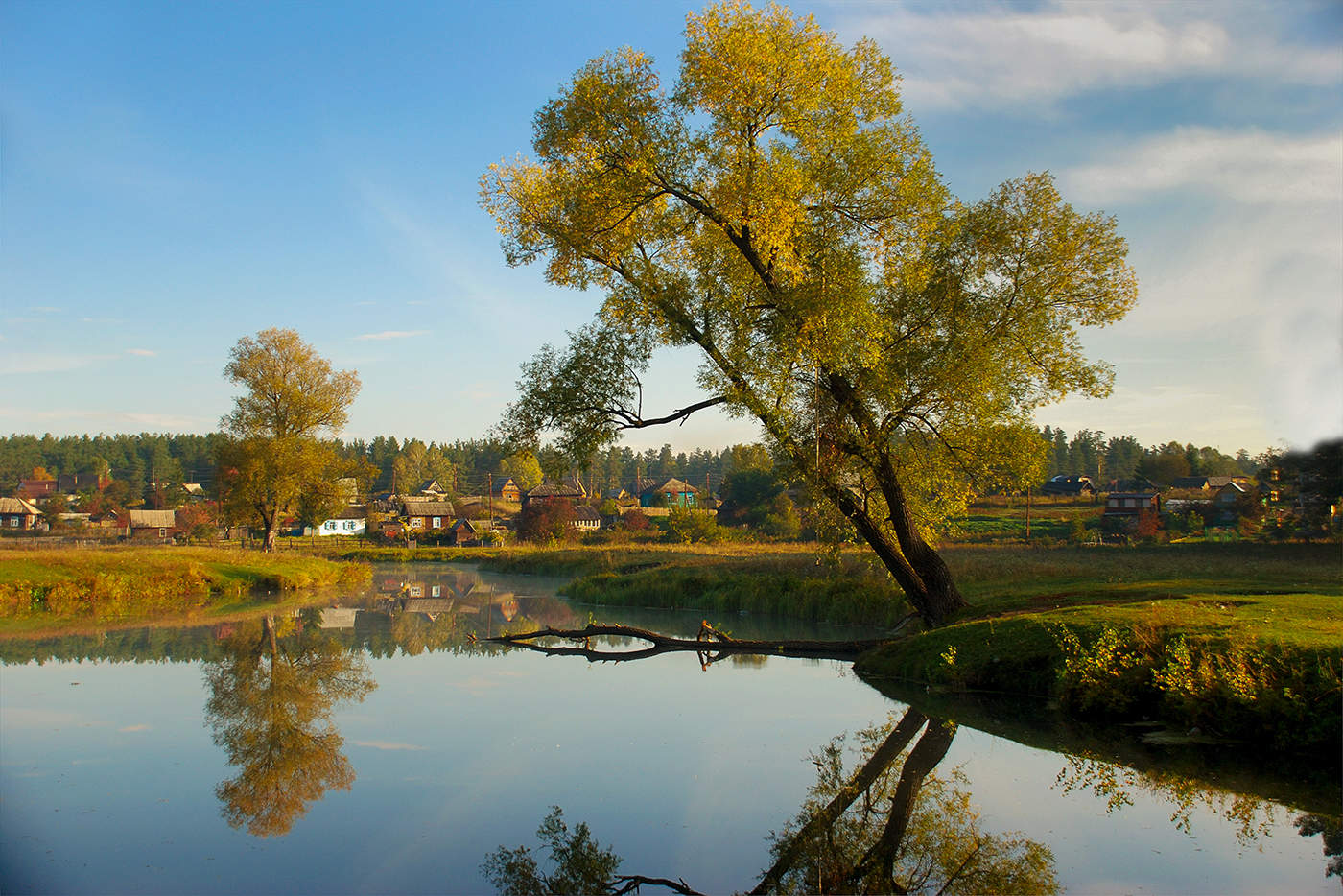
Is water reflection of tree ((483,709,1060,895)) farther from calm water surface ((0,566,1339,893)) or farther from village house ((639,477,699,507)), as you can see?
village house ((639,477,699,507))

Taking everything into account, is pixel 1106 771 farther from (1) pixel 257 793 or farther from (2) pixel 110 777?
(2) pixel 110 777

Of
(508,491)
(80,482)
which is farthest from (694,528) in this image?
(80,482)

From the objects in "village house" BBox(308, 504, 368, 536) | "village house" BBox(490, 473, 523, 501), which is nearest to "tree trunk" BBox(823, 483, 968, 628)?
"village house" BBox(308, 504, 368, 536)

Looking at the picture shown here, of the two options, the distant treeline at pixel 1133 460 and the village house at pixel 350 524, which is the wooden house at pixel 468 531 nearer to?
the village house at pixel 350 524

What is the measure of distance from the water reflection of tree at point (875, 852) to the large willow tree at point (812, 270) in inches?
319

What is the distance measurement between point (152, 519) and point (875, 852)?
10300cm

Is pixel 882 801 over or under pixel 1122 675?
under

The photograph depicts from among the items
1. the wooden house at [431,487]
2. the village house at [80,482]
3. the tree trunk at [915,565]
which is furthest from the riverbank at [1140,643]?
the village house at [80,482]

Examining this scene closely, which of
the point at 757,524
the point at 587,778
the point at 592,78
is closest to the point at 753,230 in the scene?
the point at 592,78

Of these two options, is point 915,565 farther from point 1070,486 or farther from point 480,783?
point 1070,486

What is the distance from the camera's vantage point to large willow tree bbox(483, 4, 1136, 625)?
15.5m

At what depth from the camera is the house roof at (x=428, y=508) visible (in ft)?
316

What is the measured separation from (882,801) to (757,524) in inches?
2474

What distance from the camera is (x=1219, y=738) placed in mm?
9781
